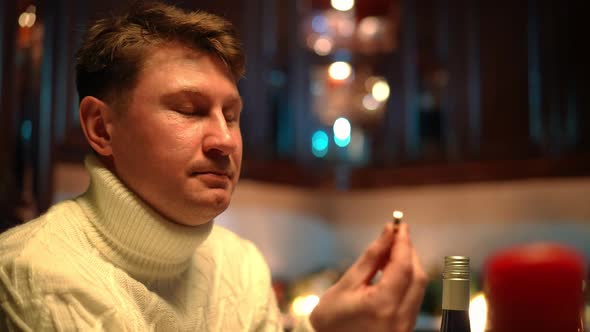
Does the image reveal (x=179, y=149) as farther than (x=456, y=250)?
No

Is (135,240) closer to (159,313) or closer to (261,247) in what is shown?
(159,313)

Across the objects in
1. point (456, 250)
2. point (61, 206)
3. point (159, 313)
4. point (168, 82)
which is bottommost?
point (456, 250)

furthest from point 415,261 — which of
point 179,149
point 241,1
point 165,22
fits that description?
point 241,1

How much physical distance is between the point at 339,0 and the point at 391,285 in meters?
2.14

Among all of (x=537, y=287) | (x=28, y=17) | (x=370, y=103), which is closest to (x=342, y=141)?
(x=370, y=103)

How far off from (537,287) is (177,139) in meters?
0.46

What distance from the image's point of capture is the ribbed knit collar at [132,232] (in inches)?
31.2

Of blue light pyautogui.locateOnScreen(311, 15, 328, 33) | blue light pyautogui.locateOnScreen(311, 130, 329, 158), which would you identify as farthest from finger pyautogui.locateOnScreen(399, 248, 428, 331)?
blue light pyautogui.locateOnScreen(311, 15, 328, 33)

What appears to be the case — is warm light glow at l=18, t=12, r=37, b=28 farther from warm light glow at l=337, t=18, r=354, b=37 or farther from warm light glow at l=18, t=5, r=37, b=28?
warm light glow at l=337, t=18, r=354, b=37

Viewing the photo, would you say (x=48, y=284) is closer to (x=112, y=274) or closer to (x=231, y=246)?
(x=112, y=274)

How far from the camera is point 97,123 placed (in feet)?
2.73

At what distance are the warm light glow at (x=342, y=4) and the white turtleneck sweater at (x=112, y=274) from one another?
6.14 feet

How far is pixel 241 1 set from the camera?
92.1 inches

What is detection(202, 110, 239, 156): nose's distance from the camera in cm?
79
